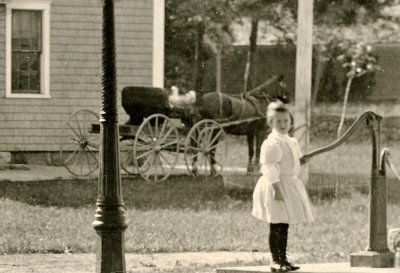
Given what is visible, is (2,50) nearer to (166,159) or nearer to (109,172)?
(166,159)

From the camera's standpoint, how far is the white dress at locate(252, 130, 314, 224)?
362 inches

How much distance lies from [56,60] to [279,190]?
38.8 feet

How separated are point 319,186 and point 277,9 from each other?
16.4 meters

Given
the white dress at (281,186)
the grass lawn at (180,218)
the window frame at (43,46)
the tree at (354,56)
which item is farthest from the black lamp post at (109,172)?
the tree at (354,56)

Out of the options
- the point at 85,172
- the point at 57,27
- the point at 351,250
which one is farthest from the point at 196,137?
the point at 351,250

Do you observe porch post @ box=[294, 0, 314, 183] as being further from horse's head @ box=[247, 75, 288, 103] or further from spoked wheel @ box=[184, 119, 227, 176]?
horse's head @ box=[247, 75, 288, 103]

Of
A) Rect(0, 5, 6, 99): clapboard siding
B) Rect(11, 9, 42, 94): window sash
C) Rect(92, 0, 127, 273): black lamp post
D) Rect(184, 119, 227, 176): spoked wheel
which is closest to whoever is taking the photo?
Rect(92, 0, 127, 273): black lamp post

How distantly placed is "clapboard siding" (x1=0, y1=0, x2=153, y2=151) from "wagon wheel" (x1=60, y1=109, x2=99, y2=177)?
30 centimetres

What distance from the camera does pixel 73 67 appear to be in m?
20.4

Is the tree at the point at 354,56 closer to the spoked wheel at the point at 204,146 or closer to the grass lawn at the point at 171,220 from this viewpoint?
the spoked wheel at the point at 204,146

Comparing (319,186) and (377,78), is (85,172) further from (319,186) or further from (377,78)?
(377,78)

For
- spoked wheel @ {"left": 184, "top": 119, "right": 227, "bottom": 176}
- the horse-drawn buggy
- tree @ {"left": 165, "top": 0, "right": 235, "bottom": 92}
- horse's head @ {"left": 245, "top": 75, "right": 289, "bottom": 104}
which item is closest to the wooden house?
the horse-drawn buggy

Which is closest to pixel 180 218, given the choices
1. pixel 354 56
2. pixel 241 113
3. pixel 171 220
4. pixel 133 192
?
pixel 171 220

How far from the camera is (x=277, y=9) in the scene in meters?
33.1
